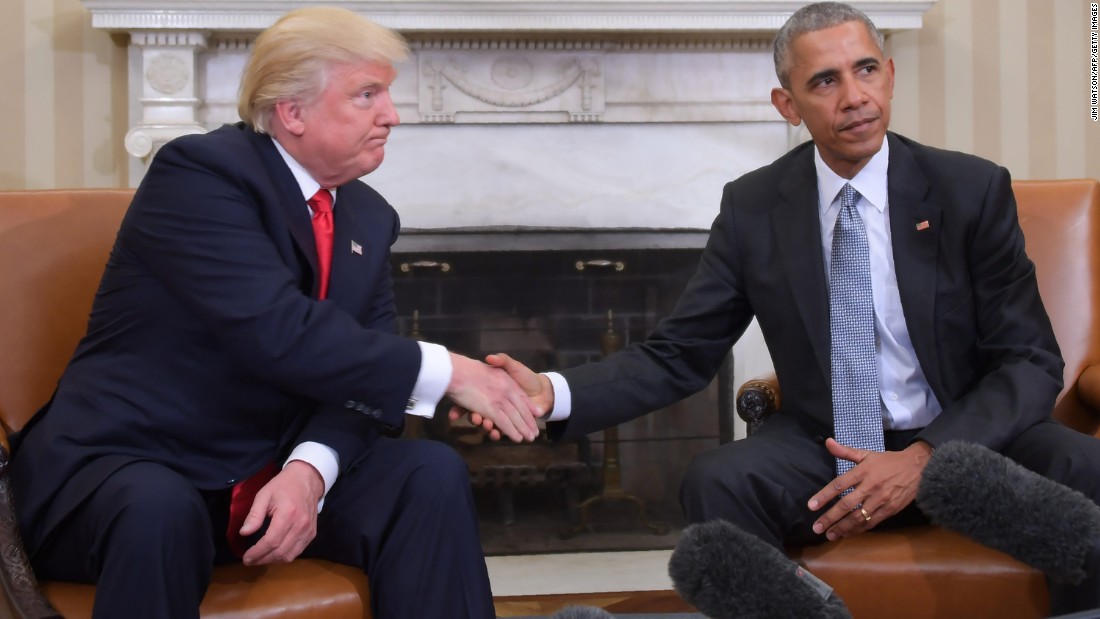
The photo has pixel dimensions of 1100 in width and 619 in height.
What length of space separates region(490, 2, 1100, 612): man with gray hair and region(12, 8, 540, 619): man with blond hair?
322 mm

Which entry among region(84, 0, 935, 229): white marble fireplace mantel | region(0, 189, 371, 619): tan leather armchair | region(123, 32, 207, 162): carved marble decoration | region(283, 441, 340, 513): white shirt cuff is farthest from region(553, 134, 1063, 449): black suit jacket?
region(123, 32, 207, 162): carved marble decoration

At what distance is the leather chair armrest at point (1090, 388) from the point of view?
1.91m

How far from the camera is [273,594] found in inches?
56.0

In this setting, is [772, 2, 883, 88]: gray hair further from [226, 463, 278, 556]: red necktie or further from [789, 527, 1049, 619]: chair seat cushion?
[226, 463, 278, 556]: red necktie

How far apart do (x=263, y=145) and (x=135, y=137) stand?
138cm

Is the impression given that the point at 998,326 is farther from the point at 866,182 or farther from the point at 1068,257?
the point at 1068,257

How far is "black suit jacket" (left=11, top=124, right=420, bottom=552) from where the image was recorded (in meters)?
1.50

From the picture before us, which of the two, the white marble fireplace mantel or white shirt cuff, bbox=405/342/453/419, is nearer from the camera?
white shirt cuff, bbox=405/342/453/419

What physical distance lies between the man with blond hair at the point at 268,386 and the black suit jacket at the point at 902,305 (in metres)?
0.31

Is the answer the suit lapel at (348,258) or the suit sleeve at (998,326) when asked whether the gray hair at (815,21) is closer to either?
the suit sleeve at (998,326)

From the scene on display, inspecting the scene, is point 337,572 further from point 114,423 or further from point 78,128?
point 78,128

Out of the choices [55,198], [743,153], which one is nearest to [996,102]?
[743,153]

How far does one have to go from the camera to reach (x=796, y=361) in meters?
1.86

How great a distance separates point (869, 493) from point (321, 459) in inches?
31.5
